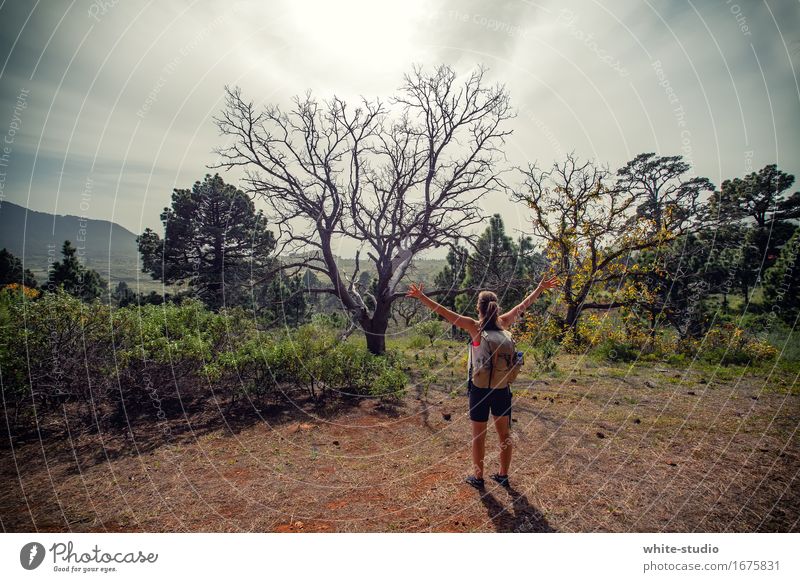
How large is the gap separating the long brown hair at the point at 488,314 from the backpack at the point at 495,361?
3.5 inches

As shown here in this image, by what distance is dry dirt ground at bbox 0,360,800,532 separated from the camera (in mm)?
3996

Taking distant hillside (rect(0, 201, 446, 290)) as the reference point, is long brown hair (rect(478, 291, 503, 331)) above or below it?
below

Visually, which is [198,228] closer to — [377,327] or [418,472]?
[377,327]

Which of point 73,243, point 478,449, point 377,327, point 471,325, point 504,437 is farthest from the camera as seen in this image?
point 73,243

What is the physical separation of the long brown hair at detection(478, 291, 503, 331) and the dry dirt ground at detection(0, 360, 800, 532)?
2.12 m

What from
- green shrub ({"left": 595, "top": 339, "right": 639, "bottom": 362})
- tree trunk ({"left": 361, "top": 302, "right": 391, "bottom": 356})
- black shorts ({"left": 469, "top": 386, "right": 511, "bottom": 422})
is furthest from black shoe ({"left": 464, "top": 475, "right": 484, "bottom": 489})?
green shrub ({"left": 595, "top": 339, "right": 639, "bottom": 362})

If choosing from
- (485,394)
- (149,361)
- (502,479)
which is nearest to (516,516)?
(502,479)

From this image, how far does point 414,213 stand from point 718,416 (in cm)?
1080

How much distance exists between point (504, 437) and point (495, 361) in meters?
1.03

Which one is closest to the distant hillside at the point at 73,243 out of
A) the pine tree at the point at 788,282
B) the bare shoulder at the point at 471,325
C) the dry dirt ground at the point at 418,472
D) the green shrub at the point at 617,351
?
the dry dirt ground at the point at 418,472

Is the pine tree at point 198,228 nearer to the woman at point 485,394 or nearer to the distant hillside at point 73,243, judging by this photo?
the distant hillside at point 73,243

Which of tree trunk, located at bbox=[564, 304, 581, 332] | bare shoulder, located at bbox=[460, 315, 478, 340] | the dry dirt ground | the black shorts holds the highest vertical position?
bare shoulder, located at bbox=[460, 315, 478, 340]

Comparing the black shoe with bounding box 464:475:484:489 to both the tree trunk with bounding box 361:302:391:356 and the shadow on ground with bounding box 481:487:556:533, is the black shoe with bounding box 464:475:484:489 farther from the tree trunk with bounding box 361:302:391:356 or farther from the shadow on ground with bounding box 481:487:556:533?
the tree trunk with bounding box 361:302:391:356

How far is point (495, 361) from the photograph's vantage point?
4.05 meters
